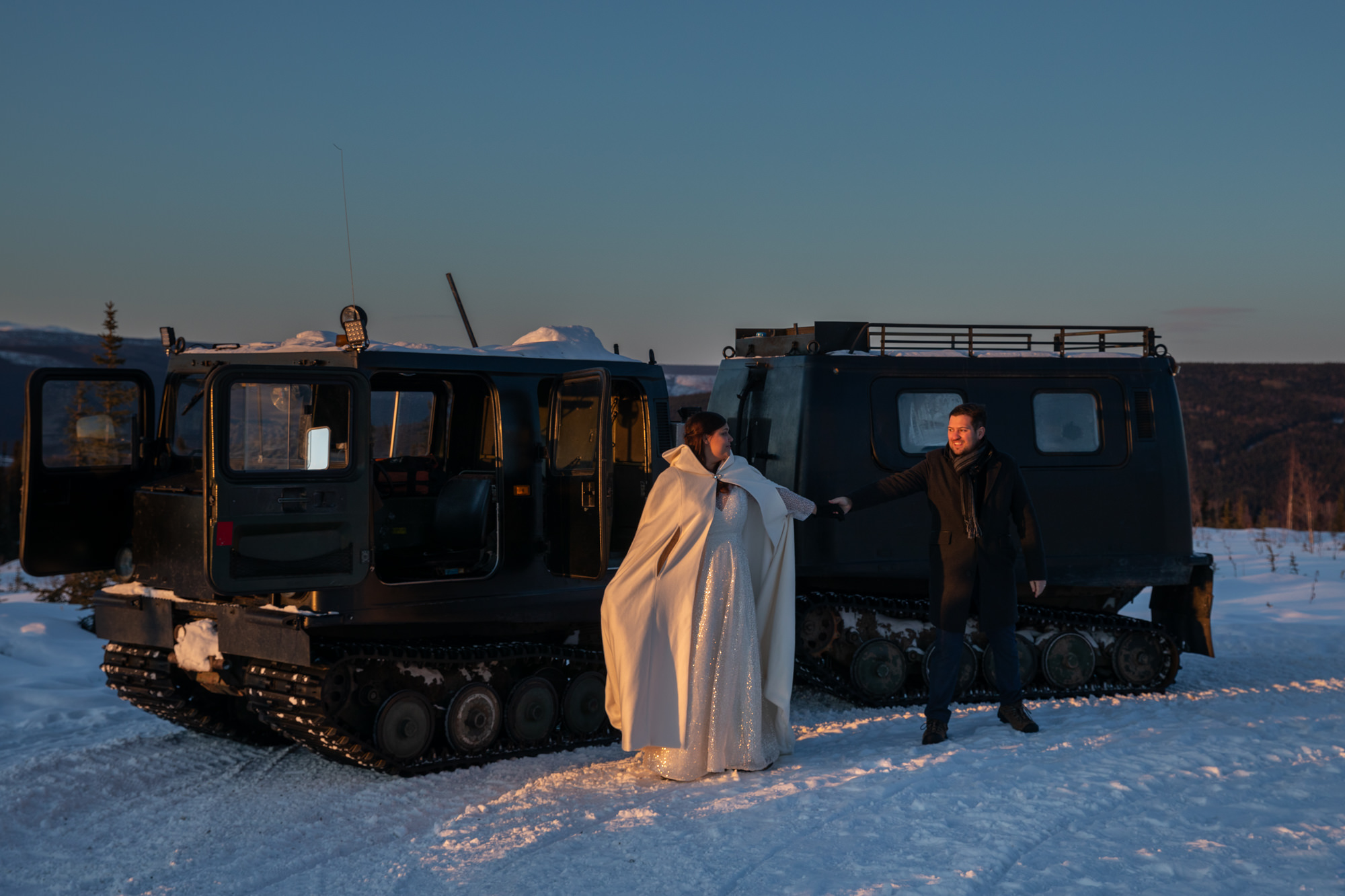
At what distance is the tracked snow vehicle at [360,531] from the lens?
6.38 metres

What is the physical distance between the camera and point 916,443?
930cm

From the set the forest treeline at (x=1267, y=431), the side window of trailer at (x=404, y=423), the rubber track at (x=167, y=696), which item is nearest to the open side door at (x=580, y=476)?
the side window of trailer at (x=404, y=423)

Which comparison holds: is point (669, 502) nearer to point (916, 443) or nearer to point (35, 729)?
point (916, 443)

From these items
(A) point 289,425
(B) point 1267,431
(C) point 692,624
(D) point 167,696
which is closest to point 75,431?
(A) point 289,425

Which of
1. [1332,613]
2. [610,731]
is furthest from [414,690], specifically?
[1332,613]

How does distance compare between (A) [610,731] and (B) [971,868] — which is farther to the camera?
(A) [610,731]

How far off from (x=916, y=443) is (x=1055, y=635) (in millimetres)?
1985

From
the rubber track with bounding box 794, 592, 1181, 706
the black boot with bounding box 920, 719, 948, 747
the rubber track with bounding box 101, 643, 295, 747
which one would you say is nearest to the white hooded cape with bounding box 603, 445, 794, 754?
the black boot with bounding box 920, 719, 948, 747

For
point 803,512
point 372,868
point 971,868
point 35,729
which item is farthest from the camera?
point 35,729

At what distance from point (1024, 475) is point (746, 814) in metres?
4.70

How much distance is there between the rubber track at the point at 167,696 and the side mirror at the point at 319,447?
1.90 m

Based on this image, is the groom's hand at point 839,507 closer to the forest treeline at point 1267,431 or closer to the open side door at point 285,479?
the open side door at point 285,479

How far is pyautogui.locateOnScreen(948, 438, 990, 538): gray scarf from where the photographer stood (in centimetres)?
715

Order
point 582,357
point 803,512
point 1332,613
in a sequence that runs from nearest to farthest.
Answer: point 803,512 < point 582,357 < point 1332,613
